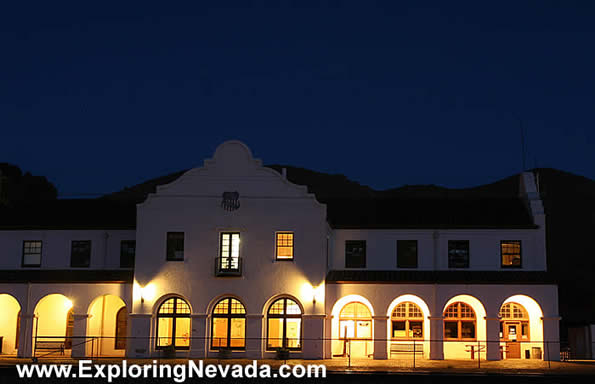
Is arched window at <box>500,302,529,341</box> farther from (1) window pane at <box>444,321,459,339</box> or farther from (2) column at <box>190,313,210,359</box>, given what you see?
(2) column at <box>190,313,210,359</box>

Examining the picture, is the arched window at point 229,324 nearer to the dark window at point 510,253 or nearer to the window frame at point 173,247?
the window frame at point 173,247

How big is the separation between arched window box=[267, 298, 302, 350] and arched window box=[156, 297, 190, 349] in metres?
4.07

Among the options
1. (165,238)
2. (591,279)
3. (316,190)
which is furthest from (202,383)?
(316,190)

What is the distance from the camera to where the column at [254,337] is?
36.2 m

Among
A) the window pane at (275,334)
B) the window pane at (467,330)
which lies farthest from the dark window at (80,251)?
the window pane at (467,330)

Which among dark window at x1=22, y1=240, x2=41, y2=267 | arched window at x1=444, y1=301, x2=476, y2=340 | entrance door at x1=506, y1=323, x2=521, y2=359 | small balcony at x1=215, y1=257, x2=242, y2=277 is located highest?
dark window at x1=22, y1=240, x2=41, y2=267

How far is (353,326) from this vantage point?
3797 cm

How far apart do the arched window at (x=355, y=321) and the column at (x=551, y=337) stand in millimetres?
8296

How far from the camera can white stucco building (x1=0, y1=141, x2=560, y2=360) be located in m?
36.4

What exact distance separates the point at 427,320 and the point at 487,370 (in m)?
6.96

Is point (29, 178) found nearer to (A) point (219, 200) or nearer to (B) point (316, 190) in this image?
(A) point (219, 200)

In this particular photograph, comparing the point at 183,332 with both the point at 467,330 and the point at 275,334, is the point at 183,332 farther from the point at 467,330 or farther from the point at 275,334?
the point at 467,330

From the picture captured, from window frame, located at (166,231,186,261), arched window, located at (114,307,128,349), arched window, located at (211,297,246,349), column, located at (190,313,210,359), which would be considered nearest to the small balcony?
arched window, located at (211,297,246,349)

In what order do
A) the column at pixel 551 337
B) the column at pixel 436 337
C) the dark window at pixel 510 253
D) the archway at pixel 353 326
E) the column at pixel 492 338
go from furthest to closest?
the dark window at pixel 510 253
the archway at pixel 353 326
the column at pixel 436 337
the column at pixel 492 338
the column at pixel 551 337
